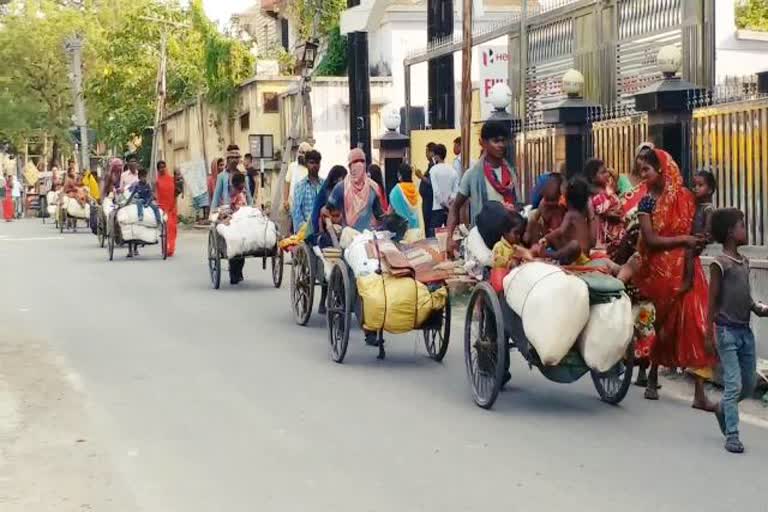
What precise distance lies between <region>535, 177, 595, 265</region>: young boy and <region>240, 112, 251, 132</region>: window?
29.2 meters

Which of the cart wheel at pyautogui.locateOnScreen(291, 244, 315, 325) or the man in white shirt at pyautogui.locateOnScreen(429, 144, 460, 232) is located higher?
the man in white shirt at pyautogui.locateOnScreen(429, 144, 460, 232)

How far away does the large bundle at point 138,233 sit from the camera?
78.7 feet

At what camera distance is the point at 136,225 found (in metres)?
24.1

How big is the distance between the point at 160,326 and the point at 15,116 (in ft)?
174

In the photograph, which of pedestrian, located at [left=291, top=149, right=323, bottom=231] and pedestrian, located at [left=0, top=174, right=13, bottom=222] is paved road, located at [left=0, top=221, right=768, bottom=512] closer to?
pedestrian, located at [left=291, top=149, right=323, bottom=231]

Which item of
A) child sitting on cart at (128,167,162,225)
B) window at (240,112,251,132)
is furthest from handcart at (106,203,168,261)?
window at (240,112,251,132)

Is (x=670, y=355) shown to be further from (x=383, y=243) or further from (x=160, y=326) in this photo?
(x=160, y=326)

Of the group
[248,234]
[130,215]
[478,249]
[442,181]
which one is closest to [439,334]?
[478,249]

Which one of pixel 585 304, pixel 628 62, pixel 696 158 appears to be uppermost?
pixel 628 62

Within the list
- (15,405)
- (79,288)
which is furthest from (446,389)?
(79,288)

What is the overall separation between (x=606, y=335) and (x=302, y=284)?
598 centimetres

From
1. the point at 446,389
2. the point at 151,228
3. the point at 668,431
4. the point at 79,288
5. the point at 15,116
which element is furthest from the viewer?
the point at 15,116

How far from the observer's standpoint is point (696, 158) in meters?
13.5

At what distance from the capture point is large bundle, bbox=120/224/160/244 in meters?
24.0
